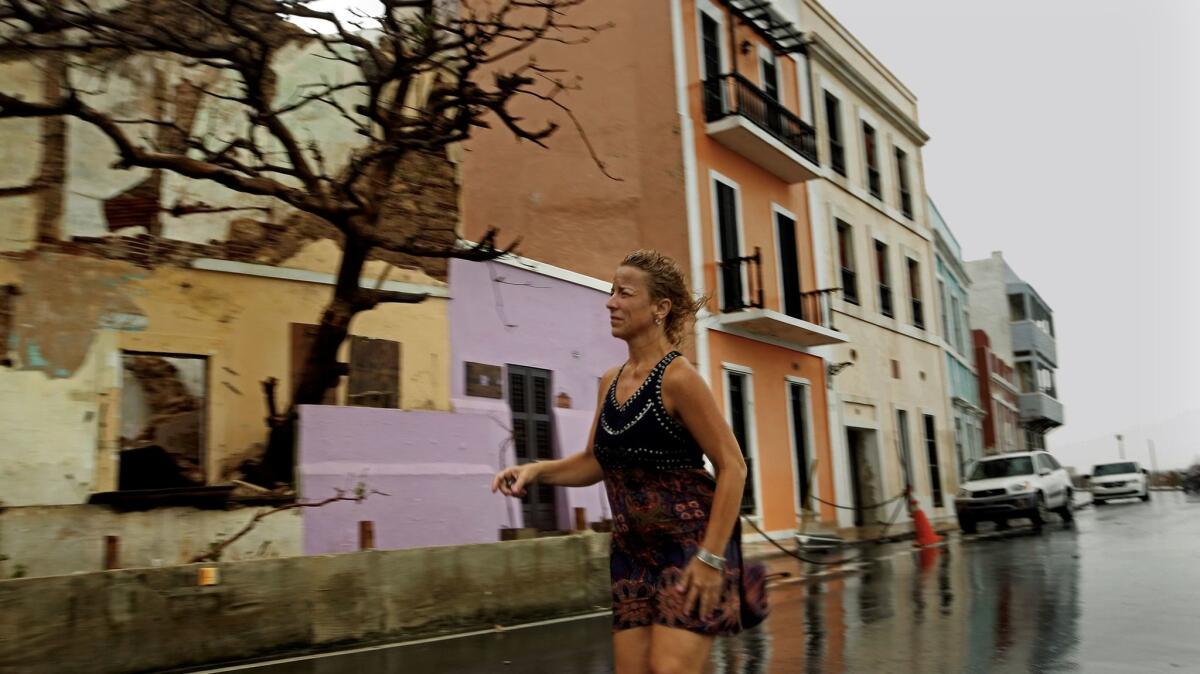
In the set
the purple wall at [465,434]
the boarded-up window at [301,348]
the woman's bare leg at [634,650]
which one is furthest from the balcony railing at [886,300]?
the woman's bare leg at [634,650]

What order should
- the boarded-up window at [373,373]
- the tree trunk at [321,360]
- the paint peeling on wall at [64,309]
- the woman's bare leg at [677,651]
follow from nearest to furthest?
1. the woman's bare leg at [677,651]
2. the paint peeling on wall at [64,309]
3. the tree trunk at [321,360]
4. the boarded-up window at [373,373]

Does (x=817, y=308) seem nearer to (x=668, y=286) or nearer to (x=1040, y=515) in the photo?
(x=1040, y=515)

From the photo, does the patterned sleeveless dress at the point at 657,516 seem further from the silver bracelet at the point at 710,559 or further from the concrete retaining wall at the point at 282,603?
the concrete retaining wall at the point at 282,603

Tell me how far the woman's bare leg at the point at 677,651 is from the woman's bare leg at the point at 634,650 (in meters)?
0.07

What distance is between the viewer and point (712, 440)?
3.06m

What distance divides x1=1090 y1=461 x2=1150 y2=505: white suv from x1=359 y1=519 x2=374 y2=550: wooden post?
36.5 meters

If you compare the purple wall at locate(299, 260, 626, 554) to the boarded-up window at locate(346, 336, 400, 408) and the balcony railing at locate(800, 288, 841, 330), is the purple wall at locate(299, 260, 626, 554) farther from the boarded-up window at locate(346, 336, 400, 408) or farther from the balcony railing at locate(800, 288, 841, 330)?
the balcony railing at locate(800, 288, 841, 330)

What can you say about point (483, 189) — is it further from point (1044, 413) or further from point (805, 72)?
point (1044, 413)

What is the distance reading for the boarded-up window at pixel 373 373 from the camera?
12.0 m

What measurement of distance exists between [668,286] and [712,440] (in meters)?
0.57

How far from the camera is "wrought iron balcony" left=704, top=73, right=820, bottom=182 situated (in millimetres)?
19047

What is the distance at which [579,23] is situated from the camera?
1934 centimetres

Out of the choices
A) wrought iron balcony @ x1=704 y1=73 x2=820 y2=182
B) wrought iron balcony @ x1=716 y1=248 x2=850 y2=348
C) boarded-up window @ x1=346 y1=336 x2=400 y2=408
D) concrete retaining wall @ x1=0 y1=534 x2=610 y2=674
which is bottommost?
concrete retaining wall @ x1=0 y1=534 x2=610 y2=674

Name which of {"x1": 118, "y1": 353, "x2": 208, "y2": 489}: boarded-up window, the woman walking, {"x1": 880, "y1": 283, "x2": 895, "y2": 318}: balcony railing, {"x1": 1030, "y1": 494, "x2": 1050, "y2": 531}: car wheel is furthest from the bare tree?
{"x1": 880, "y1": 283, "x2": 895, "y2": 318}: balcony railing
